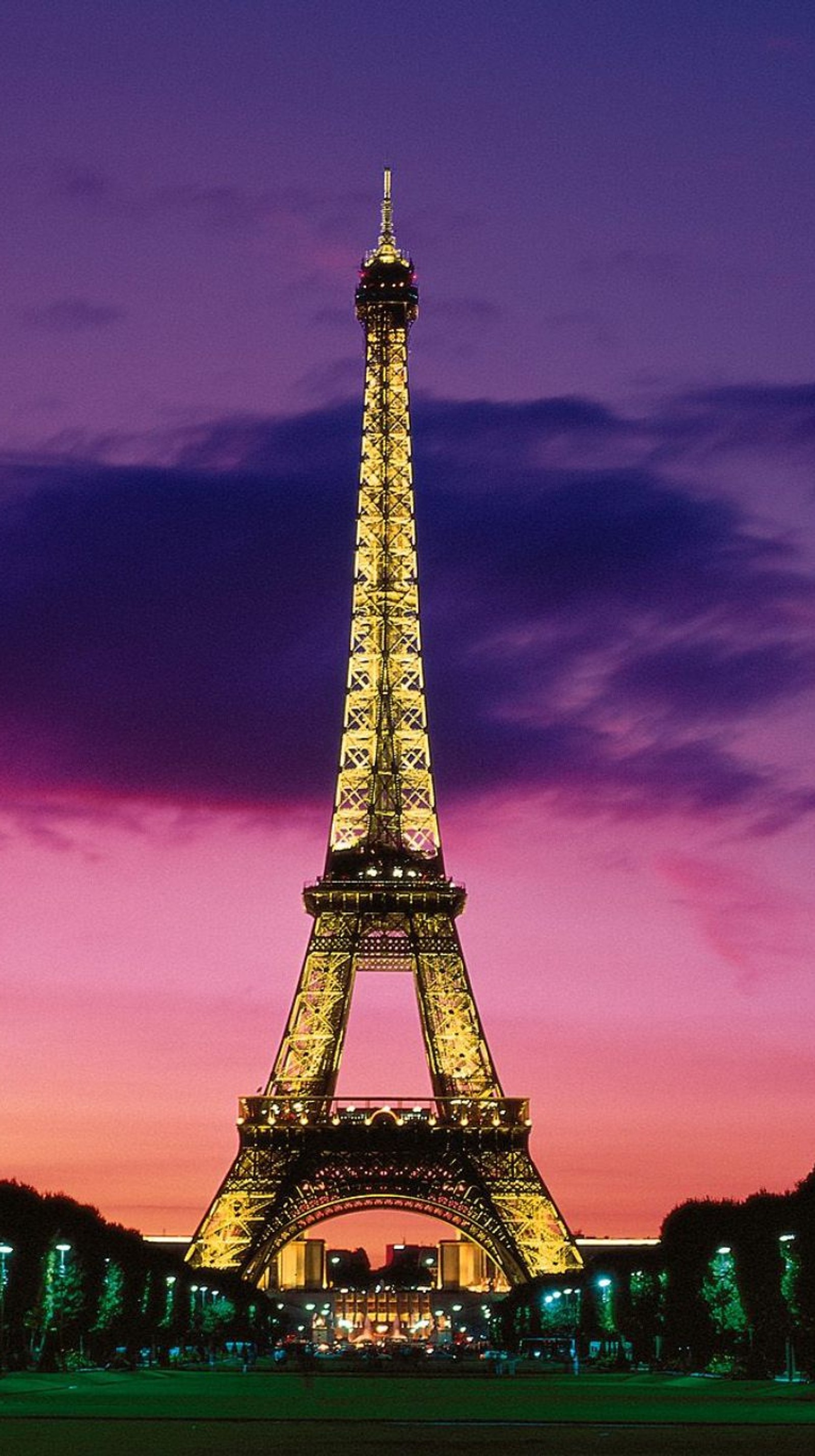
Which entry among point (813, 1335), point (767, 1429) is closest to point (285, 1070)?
point (813, 1335)

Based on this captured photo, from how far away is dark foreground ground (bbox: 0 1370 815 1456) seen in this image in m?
44.2

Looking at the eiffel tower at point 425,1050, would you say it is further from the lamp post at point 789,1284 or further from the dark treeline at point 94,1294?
the lamp post at point 789,1284

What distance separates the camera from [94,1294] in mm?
109062

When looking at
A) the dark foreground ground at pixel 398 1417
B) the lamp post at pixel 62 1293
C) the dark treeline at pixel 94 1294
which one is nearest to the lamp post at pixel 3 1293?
the dark treeline at pixel 94 1294

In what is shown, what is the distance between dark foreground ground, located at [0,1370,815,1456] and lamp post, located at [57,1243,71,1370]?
4.83 m

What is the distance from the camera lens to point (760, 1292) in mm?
101000

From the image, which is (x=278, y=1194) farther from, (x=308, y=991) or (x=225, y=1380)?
(x=225, y=1380)

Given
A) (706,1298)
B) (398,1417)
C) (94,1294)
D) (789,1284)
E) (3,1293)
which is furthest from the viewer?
(706,1298)

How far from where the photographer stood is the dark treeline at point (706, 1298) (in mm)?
97375

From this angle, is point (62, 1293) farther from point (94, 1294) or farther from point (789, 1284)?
point (789, 1284)

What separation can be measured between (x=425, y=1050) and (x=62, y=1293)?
44.3m

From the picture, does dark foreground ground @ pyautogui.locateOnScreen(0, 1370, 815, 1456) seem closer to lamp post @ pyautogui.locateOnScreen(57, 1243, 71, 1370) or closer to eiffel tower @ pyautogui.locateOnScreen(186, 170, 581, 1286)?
lamp post @ pyautogui.locateOnScreen(57, 1243, 71, 1370)

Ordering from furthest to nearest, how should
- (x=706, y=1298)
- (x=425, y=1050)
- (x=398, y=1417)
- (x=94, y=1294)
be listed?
(x=425, y=1050) < (x=706, y=1298) < (x=94, y=1294) < (x=398, y=1417)

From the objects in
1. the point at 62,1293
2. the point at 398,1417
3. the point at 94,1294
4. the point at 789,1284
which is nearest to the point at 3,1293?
the point at 62,1293
